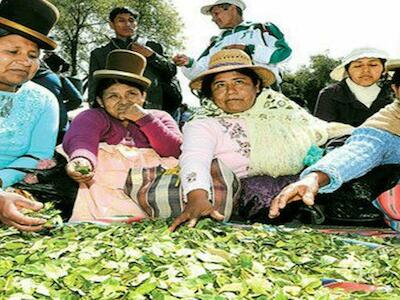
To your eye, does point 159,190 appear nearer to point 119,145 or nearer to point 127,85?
point 119,145

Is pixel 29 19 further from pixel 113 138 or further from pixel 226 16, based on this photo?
pixel 226 16

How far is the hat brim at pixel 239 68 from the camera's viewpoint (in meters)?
3.71

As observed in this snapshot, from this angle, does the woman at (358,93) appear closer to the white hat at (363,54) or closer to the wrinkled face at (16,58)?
the white hat at (363,54)

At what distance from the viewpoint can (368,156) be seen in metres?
3.36

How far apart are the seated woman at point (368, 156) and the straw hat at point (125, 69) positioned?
143cm

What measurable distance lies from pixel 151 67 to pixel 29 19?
2.27m

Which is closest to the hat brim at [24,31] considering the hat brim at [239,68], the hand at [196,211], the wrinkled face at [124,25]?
the hat brim at [239,68]

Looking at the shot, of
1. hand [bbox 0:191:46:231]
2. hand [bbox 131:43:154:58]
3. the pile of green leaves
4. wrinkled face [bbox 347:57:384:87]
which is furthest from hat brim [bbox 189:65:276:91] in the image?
hand [bbox 131:43:154:58]

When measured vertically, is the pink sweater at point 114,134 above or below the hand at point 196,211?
above

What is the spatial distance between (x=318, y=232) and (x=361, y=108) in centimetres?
216

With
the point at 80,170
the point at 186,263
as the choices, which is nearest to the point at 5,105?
the point at 80,170

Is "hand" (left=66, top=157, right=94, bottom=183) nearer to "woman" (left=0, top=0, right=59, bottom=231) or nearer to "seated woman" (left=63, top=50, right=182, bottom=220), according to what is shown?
"seated woman" (left=63, top=50, right=182, bottom=220)

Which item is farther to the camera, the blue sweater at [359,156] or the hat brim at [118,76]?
the hat brim at [118,76]

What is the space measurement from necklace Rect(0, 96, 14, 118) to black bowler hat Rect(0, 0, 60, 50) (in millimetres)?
389
